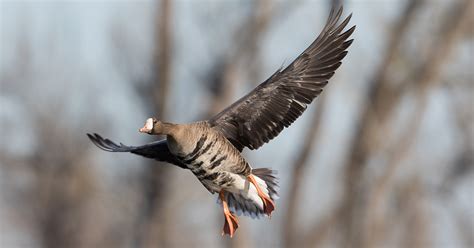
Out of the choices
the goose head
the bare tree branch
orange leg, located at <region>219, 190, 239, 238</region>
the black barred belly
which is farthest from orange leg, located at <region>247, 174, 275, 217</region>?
the bare tree branch

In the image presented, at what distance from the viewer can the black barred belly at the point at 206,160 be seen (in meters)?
9.43

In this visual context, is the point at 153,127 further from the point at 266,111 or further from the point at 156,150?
the point at 266,111

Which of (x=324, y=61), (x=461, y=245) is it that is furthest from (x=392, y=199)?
(x=324, y=61)

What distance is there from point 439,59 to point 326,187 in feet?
48.4

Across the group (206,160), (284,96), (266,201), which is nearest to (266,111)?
(284,96)

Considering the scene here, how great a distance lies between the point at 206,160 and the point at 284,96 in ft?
3.60

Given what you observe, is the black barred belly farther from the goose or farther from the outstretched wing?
the outstretched wing

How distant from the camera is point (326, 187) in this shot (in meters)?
37.5

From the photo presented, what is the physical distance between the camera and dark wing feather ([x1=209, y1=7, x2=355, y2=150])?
10062 mm

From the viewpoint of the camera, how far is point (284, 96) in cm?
1017

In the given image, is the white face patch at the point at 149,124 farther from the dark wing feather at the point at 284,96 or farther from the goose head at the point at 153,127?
the dark wing feather at the point at 284,96

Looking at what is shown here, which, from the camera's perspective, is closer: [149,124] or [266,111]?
[149,124]

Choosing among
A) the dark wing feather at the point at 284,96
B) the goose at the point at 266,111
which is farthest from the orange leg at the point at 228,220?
the dark wing feather at the point at 284,96

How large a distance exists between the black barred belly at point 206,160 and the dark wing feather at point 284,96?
468 millimetres
